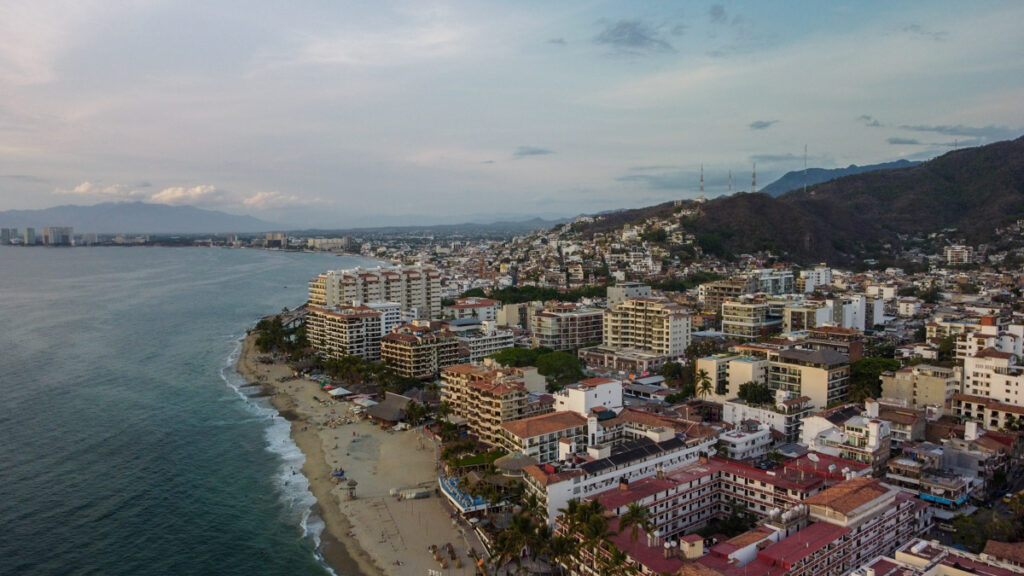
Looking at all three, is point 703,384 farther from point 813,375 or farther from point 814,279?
point 814,279

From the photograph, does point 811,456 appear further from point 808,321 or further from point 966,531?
point 808,321

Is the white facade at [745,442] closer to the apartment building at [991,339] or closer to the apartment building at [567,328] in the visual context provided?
the apartment building at [991,339]

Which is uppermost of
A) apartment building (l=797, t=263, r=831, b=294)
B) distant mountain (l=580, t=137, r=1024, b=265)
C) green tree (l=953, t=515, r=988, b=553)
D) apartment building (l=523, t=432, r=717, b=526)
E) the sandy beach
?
distant mountain (l=580, t=137, r=1024, b=265)

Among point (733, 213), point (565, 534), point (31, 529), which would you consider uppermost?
point (733, 213)

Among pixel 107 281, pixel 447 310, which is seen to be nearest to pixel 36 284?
pixel 107 281

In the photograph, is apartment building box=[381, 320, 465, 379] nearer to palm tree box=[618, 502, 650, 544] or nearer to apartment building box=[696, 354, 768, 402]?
apartment building box=[696, 354, 768, 402]

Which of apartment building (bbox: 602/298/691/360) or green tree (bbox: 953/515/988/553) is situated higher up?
apartment building (bbox: 602/298/691/360)

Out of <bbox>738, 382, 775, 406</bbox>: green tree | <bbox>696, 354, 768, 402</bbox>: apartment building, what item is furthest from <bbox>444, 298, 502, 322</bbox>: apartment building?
<bbox>738, 382, 775, 406</bbox>: green tree
